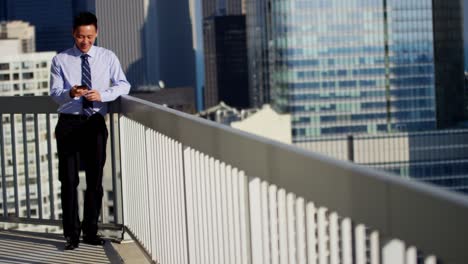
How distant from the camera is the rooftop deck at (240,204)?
1643 mm

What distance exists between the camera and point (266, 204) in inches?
96.3

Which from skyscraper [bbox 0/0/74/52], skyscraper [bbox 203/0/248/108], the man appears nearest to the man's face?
the man

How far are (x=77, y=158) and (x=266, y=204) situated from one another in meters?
2.02

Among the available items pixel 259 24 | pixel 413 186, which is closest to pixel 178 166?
pixel 413 186

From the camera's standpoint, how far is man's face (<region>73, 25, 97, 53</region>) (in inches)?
165

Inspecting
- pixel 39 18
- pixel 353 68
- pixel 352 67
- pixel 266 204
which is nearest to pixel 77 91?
pixel 266 204

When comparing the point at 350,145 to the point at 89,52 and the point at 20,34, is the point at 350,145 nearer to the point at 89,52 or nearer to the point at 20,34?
the point at 20,34

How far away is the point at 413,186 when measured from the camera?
1.61 metres

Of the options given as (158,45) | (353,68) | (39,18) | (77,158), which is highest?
(39,18)

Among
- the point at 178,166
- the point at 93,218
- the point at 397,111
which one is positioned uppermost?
the point at 178,166

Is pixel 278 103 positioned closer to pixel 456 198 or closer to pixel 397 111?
pixel 397 111

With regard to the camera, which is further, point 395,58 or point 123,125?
point 395,58

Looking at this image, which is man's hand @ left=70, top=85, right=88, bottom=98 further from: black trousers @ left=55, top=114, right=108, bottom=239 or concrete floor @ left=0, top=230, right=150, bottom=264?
concrete floor @ left=0, top=230, right=150, bottom=264

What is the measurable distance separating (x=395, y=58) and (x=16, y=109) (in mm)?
109823
